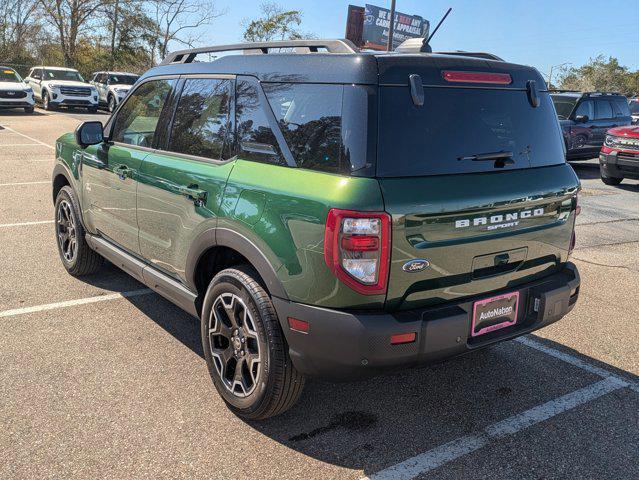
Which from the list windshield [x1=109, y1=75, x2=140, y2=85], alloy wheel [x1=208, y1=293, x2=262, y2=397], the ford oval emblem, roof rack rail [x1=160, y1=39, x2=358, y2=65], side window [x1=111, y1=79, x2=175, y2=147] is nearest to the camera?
the ford oval emblem

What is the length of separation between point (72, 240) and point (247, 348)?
2797mm

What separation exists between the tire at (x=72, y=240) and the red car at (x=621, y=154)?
10434mm

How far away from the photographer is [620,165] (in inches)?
460

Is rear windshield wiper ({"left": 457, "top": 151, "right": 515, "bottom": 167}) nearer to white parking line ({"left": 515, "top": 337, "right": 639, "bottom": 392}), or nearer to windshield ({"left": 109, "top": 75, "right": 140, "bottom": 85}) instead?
white parking line ({"left": 515, "top": 337, "right": 639, "bottom": 392})

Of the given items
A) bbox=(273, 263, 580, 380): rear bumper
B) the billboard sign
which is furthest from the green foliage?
bbox=(273, 263, 580, 380): rear bumper

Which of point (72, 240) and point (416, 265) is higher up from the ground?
point (416, 265)

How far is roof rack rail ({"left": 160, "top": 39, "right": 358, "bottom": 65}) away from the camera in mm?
2809

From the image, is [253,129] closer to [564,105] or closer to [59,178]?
[59,178]

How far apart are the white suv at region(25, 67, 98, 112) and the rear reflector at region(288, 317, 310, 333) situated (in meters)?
25.8

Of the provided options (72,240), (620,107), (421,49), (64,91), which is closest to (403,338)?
(421,49)

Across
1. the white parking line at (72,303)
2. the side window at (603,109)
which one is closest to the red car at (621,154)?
the side window at (603,109)

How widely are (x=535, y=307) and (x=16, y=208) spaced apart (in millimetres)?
7057

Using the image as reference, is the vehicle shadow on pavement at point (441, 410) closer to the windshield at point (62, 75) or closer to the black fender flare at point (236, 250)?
the black fender flare at point (236, 250)

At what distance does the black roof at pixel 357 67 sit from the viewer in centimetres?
256
